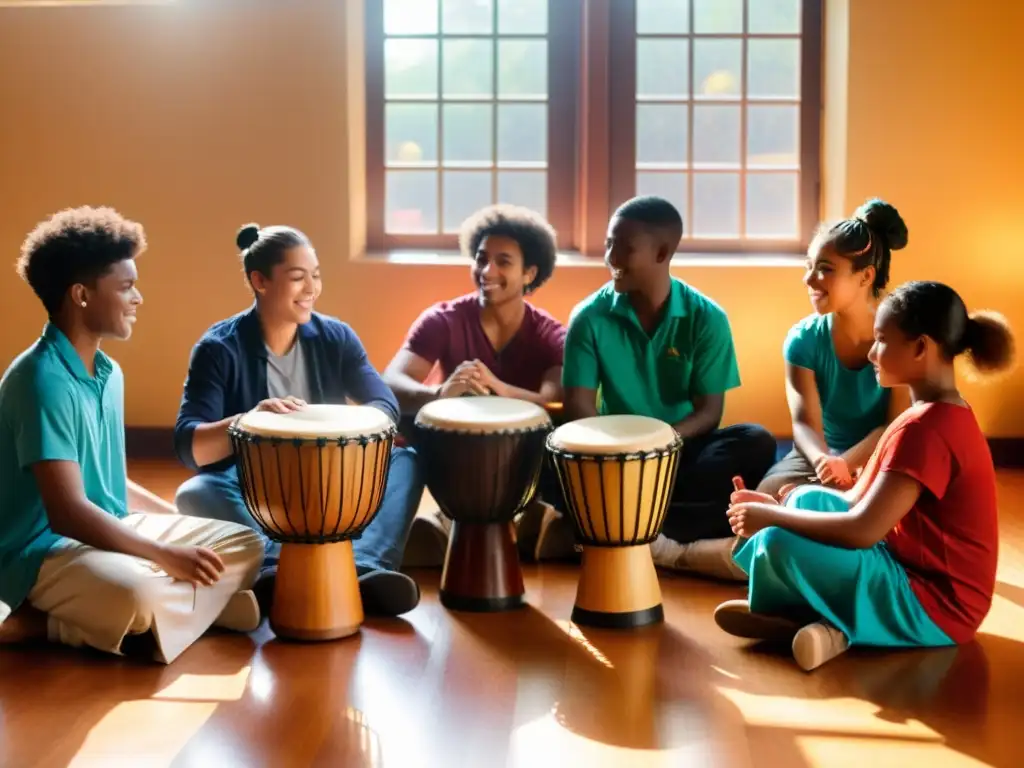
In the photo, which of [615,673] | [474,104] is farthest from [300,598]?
[474,104]

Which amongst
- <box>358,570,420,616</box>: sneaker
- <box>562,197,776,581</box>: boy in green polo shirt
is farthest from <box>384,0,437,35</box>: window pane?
<box>358,570,420,616</box>: sneaker

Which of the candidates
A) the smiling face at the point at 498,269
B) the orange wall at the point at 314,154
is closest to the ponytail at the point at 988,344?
the smiling face at the point at 498,269

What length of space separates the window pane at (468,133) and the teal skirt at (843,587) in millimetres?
2957

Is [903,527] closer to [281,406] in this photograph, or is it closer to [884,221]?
[884,221]

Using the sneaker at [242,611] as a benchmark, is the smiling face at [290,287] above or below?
above

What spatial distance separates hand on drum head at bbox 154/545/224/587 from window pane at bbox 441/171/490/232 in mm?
2875

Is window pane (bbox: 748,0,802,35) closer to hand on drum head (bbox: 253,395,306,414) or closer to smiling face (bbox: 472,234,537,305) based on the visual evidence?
smiling face (bbox: 472,234,537,305)

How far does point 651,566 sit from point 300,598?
0.88 metres

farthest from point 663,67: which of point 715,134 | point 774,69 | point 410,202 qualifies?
point 410,202

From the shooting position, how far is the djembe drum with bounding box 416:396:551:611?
141 inches

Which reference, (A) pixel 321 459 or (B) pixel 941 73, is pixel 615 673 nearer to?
(A) pixel 321 459

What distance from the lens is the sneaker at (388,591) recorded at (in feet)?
11.4

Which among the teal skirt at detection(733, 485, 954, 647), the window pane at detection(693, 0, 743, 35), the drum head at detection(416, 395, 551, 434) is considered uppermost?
the window pane at detection(693, 0, 743, 35)

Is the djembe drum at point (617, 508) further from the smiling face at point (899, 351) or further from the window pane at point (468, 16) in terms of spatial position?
the window pane at point (468, 16)
